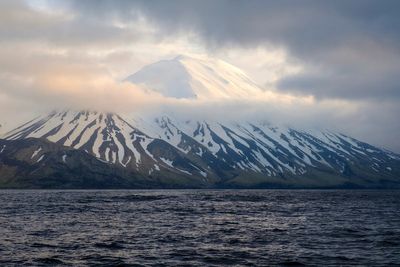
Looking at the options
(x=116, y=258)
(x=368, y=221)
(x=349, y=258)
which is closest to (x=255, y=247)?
(x=349, y=258)

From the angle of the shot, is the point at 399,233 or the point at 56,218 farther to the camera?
the point at 56,218

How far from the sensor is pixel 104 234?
65125 mm

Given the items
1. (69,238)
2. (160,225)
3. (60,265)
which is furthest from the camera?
(160,225)

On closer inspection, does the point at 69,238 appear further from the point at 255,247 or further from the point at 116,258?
the point at 255,247

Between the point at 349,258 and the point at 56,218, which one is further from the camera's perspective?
the point at 56,218

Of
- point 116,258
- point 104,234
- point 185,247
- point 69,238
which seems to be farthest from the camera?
point 104,234

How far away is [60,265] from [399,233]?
44.8 m

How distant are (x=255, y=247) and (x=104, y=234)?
66.6 feet

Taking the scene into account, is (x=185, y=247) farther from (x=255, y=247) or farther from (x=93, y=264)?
(x=93, y=264)

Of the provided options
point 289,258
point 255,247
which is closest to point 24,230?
point 255,247

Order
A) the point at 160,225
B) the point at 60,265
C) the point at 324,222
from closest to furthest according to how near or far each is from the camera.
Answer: the point at 60,265
the point at 160,225
the point at 324,222

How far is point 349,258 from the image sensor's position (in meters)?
47.7

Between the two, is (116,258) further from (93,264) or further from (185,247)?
(185,247)

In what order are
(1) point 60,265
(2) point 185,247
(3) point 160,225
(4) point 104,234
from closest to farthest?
(1) point 60,265, (2) point 185,247, (4) point 104,234, (3) point 160,225
